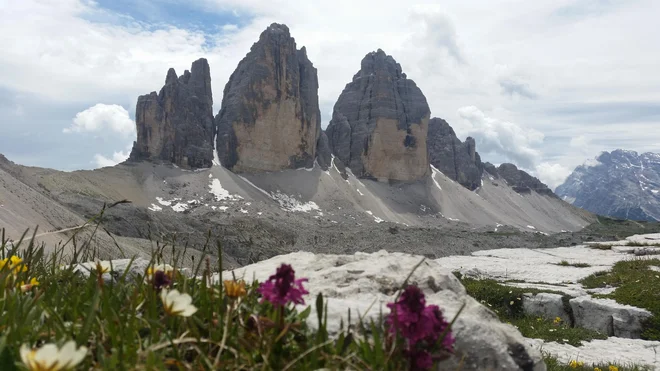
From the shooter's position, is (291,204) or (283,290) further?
(291,204)

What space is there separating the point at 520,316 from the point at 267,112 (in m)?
121

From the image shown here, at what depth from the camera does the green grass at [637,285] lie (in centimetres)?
1020

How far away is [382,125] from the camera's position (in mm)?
148750

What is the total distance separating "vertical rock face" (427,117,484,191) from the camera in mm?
176750

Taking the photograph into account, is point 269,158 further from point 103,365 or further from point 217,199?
point 103,365

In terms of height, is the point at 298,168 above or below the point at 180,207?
above

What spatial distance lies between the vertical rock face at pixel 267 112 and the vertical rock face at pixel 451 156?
2468 inches

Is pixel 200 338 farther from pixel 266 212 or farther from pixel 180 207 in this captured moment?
pixel 180 207

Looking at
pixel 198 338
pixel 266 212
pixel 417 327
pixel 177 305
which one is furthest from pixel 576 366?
pixel 266 212

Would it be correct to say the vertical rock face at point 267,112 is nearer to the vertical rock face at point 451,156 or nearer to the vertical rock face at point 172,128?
the vertical rock face at point 172,128

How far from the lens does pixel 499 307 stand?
12.1 metres

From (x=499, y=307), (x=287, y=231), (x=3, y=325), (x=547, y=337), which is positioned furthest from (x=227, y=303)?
(x=287, y=231)

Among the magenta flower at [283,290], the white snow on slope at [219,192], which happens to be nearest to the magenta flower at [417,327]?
the magenta flower at [283,290]

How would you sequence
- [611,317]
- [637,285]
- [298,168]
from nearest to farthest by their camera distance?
[611,317], [637,285], [298,168]
